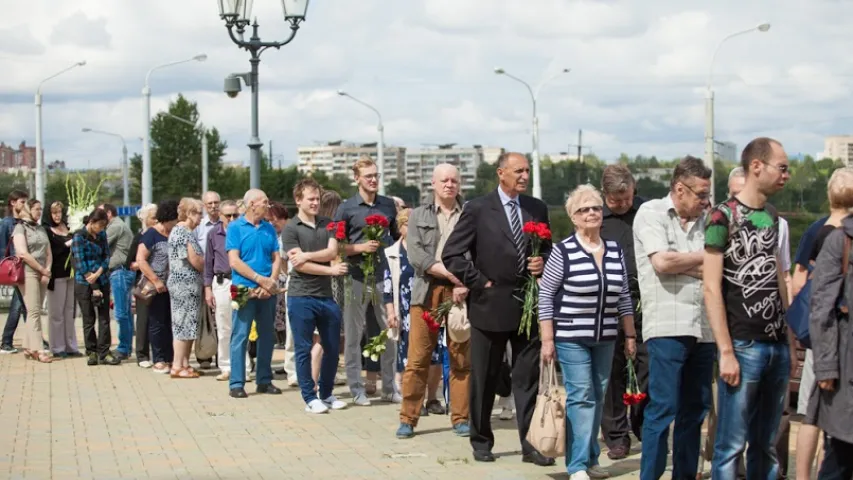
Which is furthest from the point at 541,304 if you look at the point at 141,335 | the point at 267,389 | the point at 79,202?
the point at 79,202

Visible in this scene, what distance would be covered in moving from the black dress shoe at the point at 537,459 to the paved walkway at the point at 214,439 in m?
0.10

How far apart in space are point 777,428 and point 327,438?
4270 mm

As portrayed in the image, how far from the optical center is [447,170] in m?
10.1

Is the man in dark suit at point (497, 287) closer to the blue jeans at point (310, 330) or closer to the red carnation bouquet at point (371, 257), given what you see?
the red carnation bouquet at point (371, 257)

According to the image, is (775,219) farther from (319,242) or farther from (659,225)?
(319,242)

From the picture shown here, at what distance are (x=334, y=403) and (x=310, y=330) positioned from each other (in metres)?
0.75

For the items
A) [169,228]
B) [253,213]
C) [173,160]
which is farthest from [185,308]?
[173,160]

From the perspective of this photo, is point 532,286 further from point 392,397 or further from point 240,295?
point 240,295

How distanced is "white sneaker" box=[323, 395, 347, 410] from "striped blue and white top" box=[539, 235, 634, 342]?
4092 millimetres

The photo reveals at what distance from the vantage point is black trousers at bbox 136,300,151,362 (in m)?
15.8

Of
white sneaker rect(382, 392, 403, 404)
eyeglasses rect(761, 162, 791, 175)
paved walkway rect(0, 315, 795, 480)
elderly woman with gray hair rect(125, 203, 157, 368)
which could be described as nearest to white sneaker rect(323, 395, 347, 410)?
paved walkway rect(0, 315, 795, 480)

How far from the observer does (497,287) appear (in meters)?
8.95

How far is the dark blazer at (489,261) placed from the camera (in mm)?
8930

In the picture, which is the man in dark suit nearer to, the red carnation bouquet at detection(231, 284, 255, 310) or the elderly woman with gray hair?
the red carnation bouquet at detection(231, 284, 255, 310)
